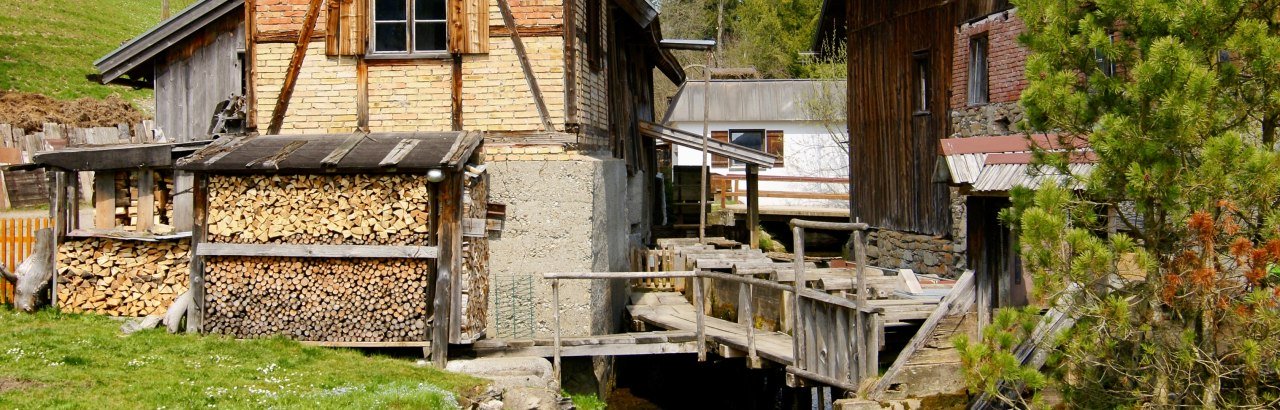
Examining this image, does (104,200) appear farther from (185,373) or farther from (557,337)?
(557,337)

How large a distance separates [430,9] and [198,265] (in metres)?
4.06

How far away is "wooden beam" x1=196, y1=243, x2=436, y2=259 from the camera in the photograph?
12.2 meters

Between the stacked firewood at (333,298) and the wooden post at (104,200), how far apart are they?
1.94 metres

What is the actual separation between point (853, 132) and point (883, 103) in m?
1.93

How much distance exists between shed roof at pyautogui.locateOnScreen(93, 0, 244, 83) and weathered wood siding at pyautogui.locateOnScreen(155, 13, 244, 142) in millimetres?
226

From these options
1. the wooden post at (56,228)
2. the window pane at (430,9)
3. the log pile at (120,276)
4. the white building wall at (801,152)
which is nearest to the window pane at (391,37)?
the window pane at (430,9)

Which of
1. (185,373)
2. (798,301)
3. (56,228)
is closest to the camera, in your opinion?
(185,373)

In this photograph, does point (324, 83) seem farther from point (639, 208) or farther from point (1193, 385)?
A: point (1193, 385)

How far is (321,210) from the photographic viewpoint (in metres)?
12.4

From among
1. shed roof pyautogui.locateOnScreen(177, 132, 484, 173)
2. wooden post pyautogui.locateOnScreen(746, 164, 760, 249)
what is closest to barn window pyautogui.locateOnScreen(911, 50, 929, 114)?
wooden post pyautogui.locateOnScreen(746, 164, 760, 249)

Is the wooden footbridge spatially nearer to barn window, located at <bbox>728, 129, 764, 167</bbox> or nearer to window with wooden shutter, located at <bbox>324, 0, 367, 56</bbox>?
window with wooden shutter, located at <bbox>324, 0, 367, 56</bbox>

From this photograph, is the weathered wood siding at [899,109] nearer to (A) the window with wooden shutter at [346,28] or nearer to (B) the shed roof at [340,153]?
(B) the shed roof at [340,153]

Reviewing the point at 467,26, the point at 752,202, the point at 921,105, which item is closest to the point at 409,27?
the point at 467,26

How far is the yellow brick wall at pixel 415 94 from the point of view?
549 inches
